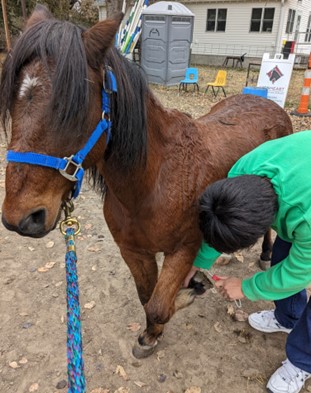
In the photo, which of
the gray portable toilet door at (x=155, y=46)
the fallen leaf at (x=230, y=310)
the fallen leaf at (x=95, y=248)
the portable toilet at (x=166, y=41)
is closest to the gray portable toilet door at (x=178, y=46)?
the portable toilet at (x=166, y=41)

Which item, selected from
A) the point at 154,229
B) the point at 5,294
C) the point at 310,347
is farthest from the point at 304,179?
the point at 5,294

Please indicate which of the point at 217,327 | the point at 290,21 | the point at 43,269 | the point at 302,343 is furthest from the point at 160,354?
the point at 290,21

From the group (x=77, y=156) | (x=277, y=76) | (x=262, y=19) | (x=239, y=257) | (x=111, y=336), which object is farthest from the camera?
(x=262, y=19)

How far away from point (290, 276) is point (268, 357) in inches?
42.2

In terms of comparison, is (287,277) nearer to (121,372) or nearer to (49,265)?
(121,372)

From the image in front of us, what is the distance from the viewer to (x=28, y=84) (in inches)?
50.6

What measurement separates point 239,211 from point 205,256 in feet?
2.40

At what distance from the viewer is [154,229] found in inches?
76.6

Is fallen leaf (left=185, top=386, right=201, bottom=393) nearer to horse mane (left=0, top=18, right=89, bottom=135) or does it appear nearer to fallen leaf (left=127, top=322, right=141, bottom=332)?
fallen leaf (left=127, top=322, right=141, bottom=332)

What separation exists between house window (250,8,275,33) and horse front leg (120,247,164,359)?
19924mm

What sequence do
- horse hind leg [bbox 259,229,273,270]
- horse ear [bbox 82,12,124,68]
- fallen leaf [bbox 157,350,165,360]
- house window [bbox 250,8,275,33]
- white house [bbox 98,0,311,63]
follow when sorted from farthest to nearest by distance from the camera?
house window [bbox 250,8,275,33] < white house [bbox 98,0,311,63] < horse hind leg [bbox 259,229,273,270] < fallen leaf [bbox 157,350,165,360] < horse ear [bbox 82,12,124,68]

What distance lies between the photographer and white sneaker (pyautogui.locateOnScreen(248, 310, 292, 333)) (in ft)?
8.57

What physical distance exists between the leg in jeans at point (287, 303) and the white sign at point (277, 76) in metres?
6.80

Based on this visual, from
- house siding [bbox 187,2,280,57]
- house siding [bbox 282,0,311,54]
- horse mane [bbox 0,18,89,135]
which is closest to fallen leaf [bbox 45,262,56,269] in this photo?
horse mane [bbox 0,18,89,135]
